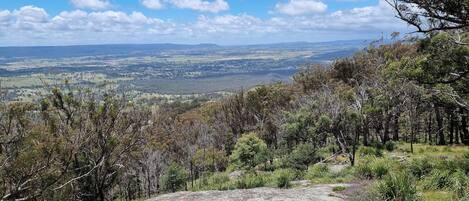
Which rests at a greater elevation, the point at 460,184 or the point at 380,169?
the point at 460,184

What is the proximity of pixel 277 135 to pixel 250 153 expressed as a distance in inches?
645

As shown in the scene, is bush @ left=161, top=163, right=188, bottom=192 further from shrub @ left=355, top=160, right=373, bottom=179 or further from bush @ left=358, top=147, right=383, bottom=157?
shrub @ left=355, top=160, right=373, bottom=179

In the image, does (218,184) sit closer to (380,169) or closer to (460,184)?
(380,169)

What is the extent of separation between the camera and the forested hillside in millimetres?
15133

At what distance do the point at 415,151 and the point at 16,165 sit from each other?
2832 cm

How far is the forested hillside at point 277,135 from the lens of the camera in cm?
1513

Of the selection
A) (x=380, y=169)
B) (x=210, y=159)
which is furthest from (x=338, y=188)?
(x=210, y=159)

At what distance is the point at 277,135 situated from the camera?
55312 millimetres

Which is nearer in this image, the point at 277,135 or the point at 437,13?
the point at 437,13

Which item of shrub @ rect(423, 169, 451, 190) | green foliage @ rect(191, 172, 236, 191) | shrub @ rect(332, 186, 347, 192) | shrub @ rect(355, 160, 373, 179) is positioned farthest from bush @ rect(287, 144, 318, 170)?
shrub @ rect(332, 186, 347, 192)

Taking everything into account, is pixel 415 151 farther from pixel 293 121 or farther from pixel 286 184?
pixel 286 184

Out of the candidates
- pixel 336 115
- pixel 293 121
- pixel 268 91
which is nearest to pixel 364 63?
pixel 268 91

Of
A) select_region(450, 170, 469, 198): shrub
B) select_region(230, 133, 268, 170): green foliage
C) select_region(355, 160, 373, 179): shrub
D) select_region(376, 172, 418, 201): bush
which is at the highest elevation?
select_region(376, 172, 418, 201): bush

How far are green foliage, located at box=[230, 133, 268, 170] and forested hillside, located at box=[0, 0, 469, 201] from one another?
9 centimetres
